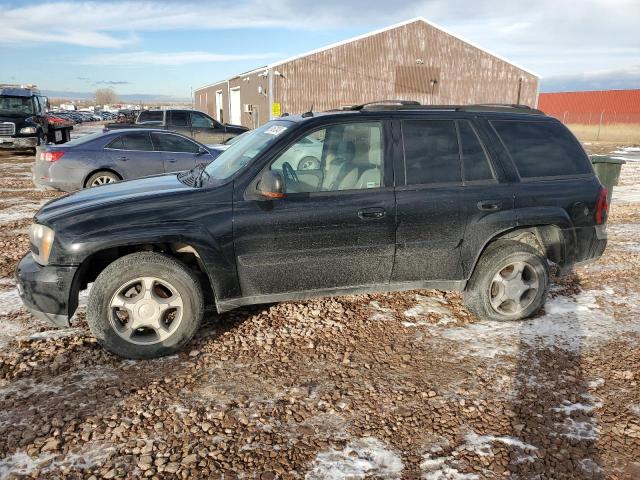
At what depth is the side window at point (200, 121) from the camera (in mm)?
16656

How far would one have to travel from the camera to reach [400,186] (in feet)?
12.8

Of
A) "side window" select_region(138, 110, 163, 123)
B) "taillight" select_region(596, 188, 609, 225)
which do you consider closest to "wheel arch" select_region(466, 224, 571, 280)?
"taillight" select_region(596, 188, 609, 225)

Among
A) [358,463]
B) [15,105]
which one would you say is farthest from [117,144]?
[15,105]

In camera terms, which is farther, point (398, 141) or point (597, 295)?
point (597, 295)

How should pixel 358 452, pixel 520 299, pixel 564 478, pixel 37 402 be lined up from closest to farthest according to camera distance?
pixel 564 478
pixel 358 452
pixel 37 402
pixel 520 299

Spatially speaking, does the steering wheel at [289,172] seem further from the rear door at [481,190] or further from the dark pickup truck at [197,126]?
the dark pickup truck at [197,126]

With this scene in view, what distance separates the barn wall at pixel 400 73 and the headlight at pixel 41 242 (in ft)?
87.0

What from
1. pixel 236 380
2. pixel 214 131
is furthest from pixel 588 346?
pixel 214 131

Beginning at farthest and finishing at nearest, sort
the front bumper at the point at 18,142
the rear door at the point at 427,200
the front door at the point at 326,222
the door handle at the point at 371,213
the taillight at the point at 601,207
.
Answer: the front bumper at the point at 18,142 → the taillight at the point at 601,207 → the rear door at the point at 427,200 → the door handle at the point at 371,213 → the front door at the point at 326,222

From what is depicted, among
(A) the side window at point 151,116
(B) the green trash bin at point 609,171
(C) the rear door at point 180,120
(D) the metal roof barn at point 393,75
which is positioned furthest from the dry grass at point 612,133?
(B) the green trash bin at point 609,171

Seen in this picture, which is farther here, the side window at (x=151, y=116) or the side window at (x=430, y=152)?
the side window at (x=151, y=116)

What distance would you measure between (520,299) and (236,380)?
2.59 m

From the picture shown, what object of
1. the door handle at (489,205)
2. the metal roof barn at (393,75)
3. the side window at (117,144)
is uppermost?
the metal roof barn at (393,75)

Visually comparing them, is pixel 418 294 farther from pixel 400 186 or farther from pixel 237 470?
pixel 237 470
